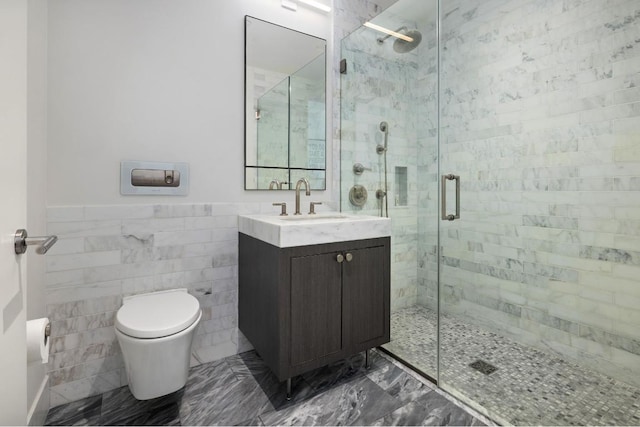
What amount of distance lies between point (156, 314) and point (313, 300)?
2.46 ft

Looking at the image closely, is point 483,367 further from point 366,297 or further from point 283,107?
point 283,107

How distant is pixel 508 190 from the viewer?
2283 millimetres

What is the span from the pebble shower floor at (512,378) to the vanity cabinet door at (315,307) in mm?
639

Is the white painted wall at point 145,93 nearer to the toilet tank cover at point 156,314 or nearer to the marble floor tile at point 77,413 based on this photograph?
the toilet tank cover at point 156,314

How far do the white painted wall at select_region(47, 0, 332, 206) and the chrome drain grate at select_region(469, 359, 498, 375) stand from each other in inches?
68.5

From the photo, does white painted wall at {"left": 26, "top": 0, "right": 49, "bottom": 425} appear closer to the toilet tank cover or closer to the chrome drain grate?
A: the toilet tank cover

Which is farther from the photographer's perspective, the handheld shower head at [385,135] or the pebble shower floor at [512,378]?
the handheld shower head at [385,135]

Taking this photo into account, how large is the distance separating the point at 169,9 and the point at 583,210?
2787 mm

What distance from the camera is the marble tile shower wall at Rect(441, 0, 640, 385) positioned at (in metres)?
1.81

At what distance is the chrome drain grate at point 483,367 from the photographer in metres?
1.90

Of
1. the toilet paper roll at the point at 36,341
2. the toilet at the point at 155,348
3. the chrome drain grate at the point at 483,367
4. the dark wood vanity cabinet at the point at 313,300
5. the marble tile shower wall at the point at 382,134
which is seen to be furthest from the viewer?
the marble tile shower wall at the point at 382,134

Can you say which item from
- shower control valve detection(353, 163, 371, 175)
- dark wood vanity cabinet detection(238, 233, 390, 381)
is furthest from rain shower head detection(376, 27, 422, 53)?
dark wood vanity cabinet detection(238, 233, 390, 381)

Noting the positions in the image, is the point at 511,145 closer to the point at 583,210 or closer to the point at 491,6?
the point at 583,210

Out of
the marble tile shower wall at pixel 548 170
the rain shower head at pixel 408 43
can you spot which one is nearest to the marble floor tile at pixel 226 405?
the marble tile shower wall at pixel 548 170
